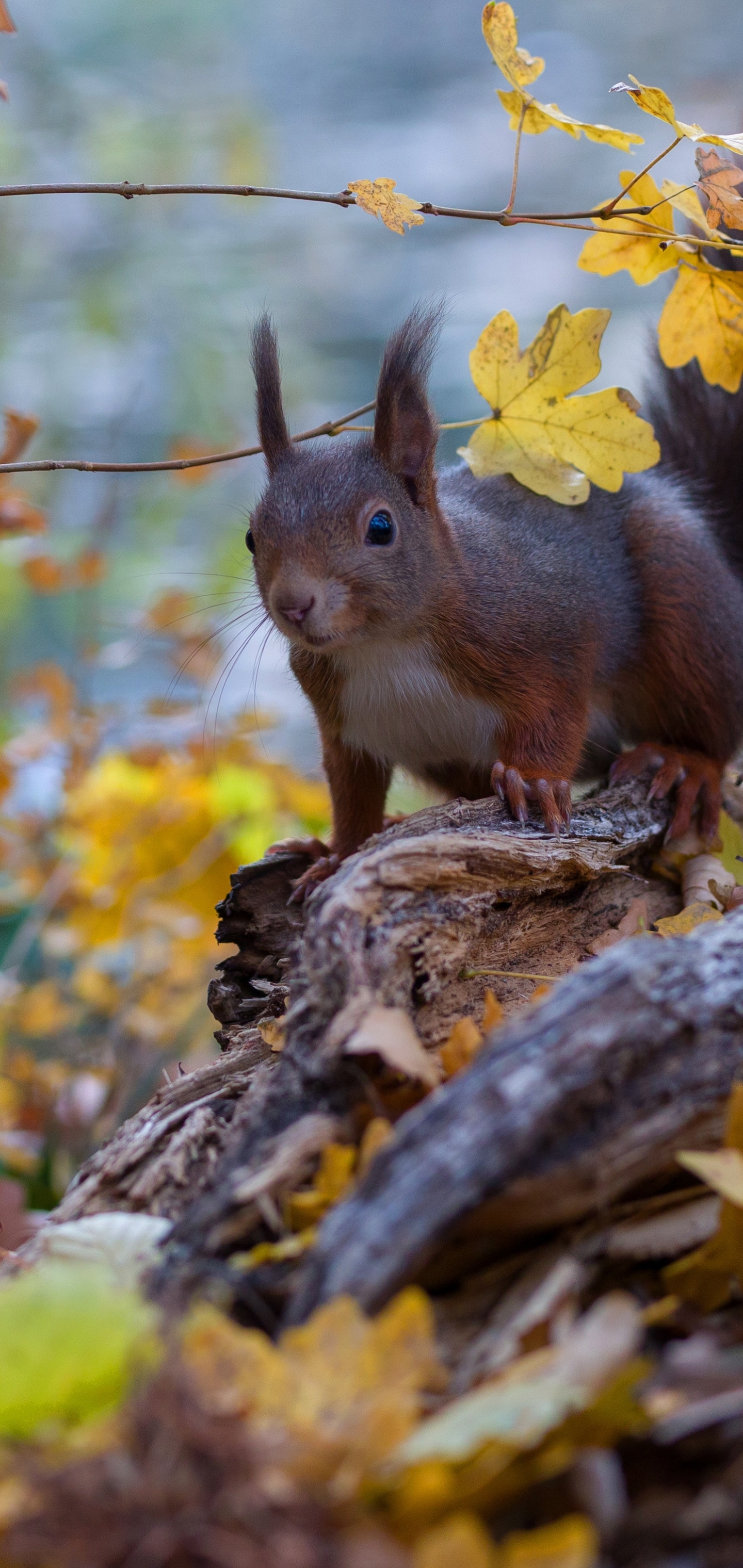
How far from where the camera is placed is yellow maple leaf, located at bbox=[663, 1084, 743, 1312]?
67cm

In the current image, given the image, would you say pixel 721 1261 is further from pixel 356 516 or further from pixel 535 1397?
pixel 356 516

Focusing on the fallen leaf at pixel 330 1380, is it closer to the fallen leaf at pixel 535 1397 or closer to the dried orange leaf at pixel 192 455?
the fallen leaf at pixel 535 1397

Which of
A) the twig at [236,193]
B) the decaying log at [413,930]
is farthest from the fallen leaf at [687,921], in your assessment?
the twig at [236,193]

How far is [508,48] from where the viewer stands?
1187mm

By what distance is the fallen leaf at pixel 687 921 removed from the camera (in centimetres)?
116

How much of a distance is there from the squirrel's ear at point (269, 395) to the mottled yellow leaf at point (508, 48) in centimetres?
38

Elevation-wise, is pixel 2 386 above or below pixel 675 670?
above

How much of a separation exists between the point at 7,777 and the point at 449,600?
801 mm

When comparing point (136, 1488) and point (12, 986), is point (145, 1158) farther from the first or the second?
point (12, 986)

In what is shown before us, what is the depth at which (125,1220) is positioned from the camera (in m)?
0.79

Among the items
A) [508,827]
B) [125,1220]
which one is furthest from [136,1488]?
[508,827]

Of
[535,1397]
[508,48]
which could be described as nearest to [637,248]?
[508,48]

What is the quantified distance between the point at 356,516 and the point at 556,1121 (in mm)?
881

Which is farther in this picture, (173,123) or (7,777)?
Result: (173,123)
